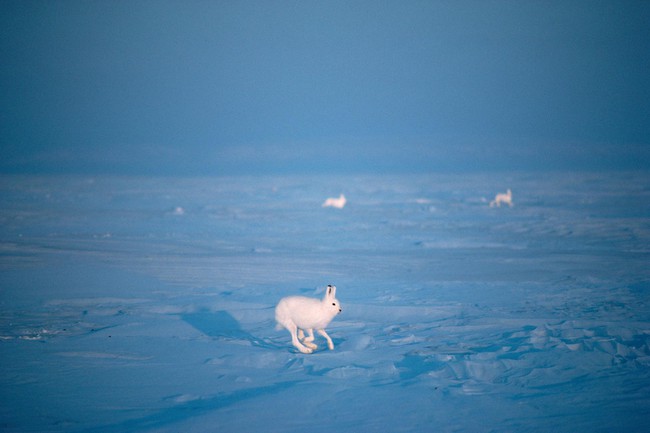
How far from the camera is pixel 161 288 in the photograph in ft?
37.1

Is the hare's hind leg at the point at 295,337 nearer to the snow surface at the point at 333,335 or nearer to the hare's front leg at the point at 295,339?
the hare's front leg at the point at 295,339

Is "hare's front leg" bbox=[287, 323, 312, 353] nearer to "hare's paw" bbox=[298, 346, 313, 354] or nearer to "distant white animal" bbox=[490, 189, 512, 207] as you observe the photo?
"hare's paw" bbox=[298, 346, 313, 354]

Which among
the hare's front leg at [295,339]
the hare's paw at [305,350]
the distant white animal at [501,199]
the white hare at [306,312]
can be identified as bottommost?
the hare's paw at [305,350]

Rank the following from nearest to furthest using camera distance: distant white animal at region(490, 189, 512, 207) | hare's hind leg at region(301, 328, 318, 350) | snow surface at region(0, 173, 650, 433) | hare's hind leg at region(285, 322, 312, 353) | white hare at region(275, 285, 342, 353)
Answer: snow surface at region(0, 173, 650, 433)
white hare at region(275, 285, 342, 353)
hare's hind leg at region(285, 322, 312, 353)
hare's hind leg at region(301, 328, 318, 350)
distant white animal at region(490, 189, 512, 207)

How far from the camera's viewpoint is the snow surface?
560 centimetres

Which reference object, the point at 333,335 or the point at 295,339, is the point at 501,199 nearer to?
the point at 333,335

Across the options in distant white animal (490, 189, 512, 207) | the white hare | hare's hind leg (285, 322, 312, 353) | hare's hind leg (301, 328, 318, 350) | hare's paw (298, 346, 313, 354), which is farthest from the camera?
distant white animal (490, 189, 512, 207)

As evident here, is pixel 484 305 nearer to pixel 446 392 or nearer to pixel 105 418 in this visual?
pixel 446 392

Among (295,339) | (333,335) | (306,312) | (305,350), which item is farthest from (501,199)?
(306,312)

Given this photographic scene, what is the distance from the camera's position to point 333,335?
8.16 meters

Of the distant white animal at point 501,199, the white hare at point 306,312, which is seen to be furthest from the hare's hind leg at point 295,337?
the distant white animal at point 501,199

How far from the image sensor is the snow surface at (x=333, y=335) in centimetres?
560

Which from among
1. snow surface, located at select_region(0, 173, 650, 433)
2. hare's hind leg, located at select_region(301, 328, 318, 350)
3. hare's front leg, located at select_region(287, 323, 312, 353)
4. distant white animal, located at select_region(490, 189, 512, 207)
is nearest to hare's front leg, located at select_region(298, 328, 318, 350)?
hare's hind leg, located at select_region(301, 328, 318, 350)

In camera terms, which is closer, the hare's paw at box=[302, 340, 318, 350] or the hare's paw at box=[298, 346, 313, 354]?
the hare's paw at box=[298, 346, 313, 354]
